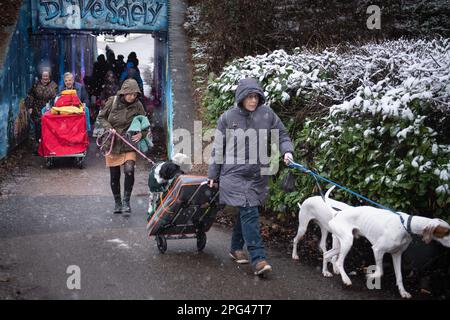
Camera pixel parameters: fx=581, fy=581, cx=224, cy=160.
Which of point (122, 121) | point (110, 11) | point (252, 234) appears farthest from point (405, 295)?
point (110, 11)

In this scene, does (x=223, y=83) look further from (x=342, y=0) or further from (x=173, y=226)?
(x=342, y=0)

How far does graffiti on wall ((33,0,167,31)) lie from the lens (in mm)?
15820

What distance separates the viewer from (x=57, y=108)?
12.7 meters

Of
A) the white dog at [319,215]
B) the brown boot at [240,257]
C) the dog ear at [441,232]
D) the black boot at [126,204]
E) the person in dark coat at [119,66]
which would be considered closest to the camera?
the dog ear at [441,232]

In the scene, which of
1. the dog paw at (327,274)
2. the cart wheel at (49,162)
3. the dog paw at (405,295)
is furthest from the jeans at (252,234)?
the cart wheel at (49,162)

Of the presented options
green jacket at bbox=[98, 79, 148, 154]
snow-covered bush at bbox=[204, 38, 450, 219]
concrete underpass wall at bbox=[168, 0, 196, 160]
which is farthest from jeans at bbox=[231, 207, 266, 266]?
concrete underpass wall at bbox=[168, 0, 196, 160]

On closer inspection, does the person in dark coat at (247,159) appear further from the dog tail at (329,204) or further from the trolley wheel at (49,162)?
the trolley wheel at (49,162)

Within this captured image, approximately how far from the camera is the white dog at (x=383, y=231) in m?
5.19

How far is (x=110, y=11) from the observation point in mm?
16312

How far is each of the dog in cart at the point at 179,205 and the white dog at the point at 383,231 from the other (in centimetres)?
145

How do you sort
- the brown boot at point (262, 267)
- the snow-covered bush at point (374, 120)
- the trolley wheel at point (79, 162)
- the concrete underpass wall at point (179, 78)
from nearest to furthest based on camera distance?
the snow-covered bush at point (374, 120) → the brown boot at point (262, 267) → the concrete underpass wall at point (179, 78) → the trolley wheel at point (79, 162)

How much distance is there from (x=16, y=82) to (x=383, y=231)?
37.6ft

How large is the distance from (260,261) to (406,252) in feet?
4.84

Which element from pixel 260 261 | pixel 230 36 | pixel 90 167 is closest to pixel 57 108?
pixel 90 167
